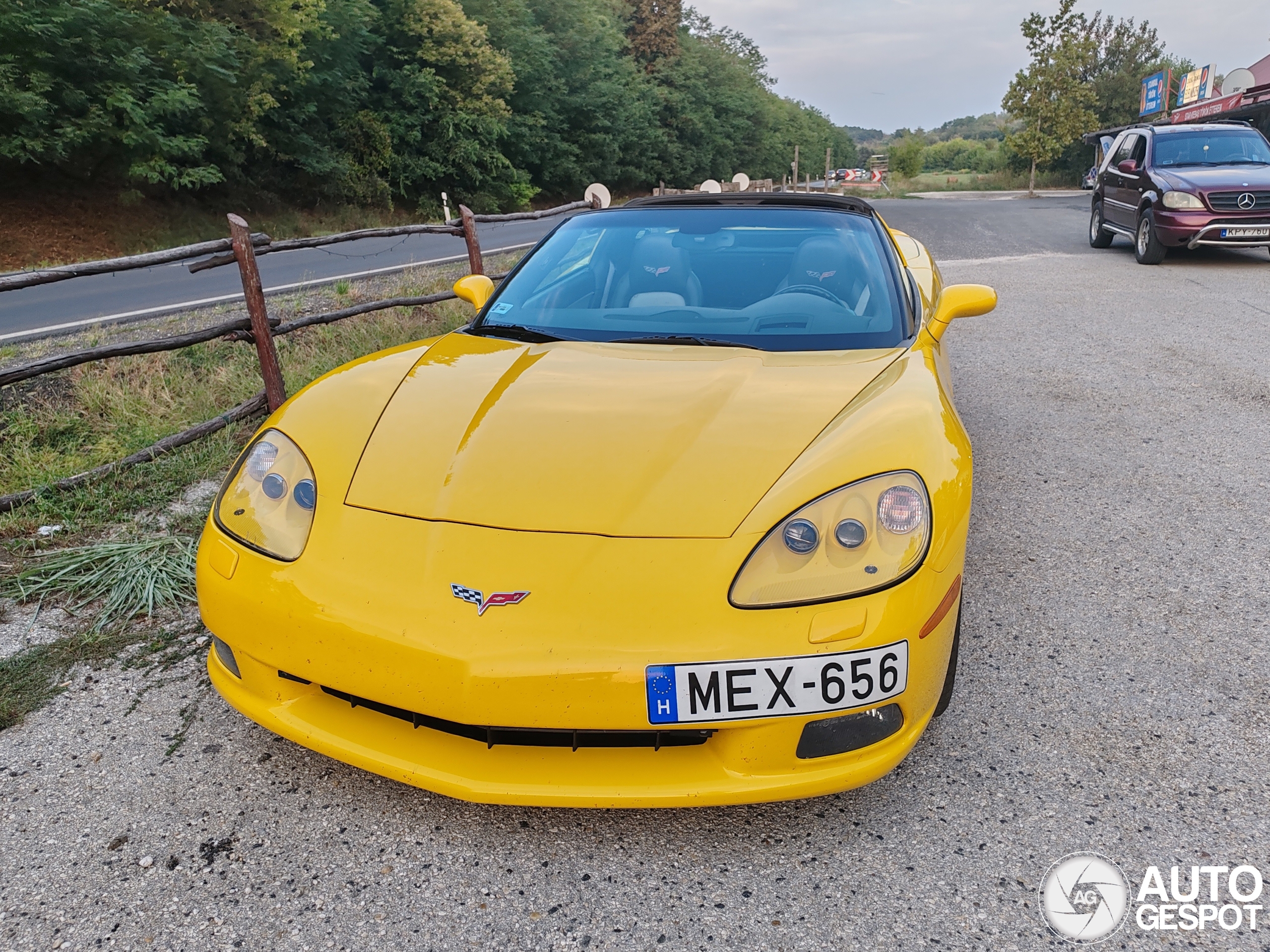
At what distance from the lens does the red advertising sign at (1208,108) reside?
2467 centimetres

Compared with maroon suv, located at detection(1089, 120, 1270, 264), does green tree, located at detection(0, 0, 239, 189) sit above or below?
above

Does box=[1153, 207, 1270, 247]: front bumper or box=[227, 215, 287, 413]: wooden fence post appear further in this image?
box=[1153, 207, 1270, 247]: front bumper

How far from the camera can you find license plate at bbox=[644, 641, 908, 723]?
1.57 meters

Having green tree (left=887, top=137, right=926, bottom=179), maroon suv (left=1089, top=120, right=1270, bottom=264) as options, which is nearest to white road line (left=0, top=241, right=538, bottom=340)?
maroon suv (left=1089, top=120, right=1270, bottom=264)

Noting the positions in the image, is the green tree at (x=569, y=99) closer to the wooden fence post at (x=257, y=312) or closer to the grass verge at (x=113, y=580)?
the wooden fence post at (x=257, y=312)

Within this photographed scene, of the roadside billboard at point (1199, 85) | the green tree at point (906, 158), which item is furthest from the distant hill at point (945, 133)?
the roadside billboard at point (1199, 85)

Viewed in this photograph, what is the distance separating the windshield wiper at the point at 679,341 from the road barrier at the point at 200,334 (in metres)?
2.20

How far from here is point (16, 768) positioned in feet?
6.77

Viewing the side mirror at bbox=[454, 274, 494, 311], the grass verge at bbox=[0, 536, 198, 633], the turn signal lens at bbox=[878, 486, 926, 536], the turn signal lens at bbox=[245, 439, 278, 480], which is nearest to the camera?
the turn signal lens at bbox=[878, 486, 926, 536]

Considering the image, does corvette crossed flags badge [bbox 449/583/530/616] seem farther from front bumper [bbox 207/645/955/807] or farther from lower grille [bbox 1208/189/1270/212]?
lower grille [bbox 1208/189/1270/212]

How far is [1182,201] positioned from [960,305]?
8878 millimetres

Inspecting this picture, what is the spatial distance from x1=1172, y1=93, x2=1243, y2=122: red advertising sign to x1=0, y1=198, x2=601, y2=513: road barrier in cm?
2852

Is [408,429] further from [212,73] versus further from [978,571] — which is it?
[212,73]

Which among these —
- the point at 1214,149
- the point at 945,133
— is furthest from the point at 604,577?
the point at 945,133
